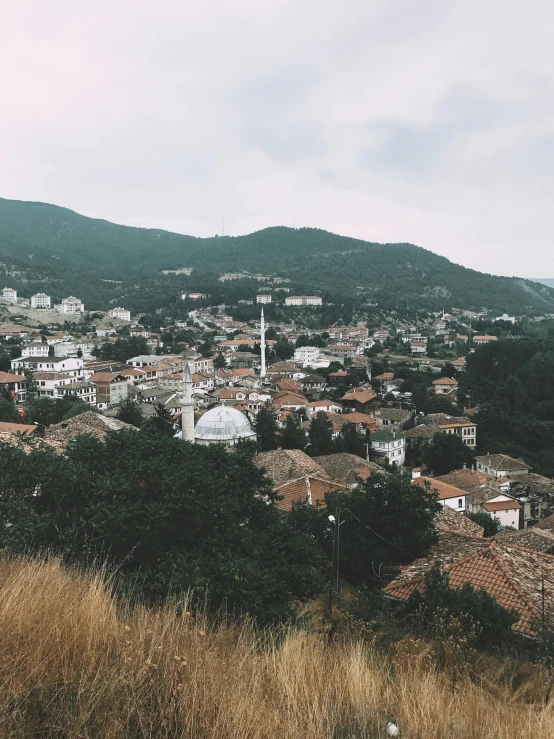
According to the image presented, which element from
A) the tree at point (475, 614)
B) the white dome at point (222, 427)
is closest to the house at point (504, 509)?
the white dome at point (222, 427)

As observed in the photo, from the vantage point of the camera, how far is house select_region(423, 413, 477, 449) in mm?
28700

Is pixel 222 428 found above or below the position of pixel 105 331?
below

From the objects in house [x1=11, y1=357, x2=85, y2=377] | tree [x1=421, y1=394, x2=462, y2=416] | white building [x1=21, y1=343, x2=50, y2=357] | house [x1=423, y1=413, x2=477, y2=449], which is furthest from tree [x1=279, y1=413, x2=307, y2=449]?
white building [x1=21, y1=343, x2=50, y2=357]

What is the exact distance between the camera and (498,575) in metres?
6.80

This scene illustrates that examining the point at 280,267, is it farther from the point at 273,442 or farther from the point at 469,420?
the point at 273,442

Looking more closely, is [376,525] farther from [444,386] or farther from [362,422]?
[444,386]

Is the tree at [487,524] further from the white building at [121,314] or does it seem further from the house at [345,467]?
the white building at [121,314]

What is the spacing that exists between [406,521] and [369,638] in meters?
3.87

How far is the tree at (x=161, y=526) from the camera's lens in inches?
176

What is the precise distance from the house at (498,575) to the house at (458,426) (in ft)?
69.5

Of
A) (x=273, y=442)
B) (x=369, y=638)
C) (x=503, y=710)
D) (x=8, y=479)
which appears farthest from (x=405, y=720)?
(x=273, y=442)

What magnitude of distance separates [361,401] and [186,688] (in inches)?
1281

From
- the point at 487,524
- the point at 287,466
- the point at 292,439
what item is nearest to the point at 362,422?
the point at 292,439

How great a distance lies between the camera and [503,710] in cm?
261
